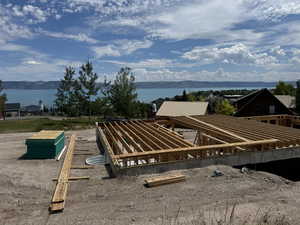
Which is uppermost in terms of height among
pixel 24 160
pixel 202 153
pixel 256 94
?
pixel 256 94

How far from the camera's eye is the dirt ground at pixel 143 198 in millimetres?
4398

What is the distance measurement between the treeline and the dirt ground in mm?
15493

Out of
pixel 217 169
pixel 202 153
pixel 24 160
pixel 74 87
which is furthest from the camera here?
pixel 74 87

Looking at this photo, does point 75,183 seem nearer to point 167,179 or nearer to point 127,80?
point 167,179

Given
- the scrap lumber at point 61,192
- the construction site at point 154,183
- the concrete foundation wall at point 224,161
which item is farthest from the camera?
the concrete foundation wall at point 224,161

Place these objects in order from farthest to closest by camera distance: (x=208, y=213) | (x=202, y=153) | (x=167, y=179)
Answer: (x=202, y=153), (x=167, y=179), (x=208, y=213)

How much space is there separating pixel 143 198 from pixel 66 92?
19414mm

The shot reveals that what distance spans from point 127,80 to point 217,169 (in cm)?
1737

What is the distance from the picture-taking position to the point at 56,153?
9.63 metres

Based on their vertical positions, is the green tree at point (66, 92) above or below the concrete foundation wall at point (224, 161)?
above

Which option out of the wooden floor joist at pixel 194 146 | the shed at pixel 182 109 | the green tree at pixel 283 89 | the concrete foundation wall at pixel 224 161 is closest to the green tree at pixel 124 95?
the shed at pixel 182 109

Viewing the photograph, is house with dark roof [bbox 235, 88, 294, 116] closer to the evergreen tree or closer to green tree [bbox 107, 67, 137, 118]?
green tree [bbox 107, 67, 137, 118]

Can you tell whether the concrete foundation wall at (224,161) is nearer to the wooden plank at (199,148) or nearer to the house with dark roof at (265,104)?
the wooden plank at (199,148)

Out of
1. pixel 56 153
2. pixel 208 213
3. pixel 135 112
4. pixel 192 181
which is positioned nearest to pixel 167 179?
pixel 192 181
